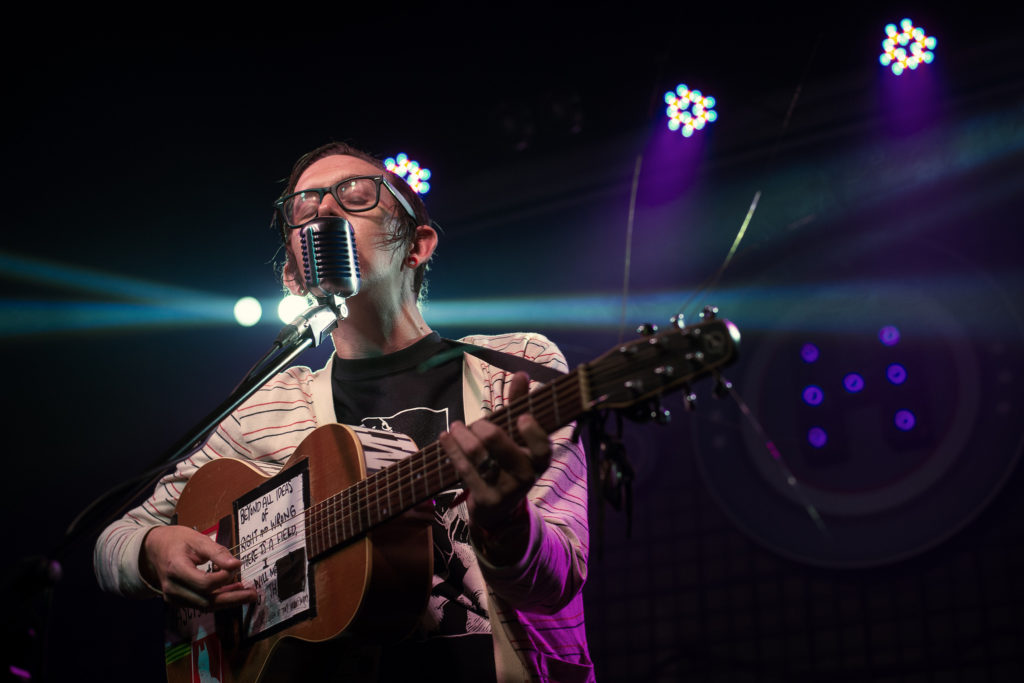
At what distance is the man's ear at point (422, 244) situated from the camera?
8.63 feet

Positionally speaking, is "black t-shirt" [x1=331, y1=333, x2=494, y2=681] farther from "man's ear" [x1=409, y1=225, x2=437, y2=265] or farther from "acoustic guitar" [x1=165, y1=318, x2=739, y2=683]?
"man's ear" [x1=409, y1=225, x2=437, y2=265]

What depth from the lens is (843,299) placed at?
12.1ft

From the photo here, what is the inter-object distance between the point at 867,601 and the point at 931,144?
5.88 feet

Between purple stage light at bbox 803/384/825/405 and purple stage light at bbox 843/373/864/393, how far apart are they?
0.32 feet

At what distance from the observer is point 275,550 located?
2033 millimetres

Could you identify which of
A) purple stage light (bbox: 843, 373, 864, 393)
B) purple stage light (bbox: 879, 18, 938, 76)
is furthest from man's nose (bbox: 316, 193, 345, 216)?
purple stage light (bbox: 879, 18, 938, 76)

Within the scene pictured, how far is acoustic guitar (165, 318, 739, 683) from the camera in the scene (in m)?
1.47

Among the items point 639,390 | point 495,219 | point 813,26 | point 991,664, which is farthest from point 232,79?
point 991,664

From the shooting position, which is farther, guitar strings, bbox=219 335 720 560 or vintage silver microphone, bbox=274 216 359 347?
vintage silver microphone, bbox=274 216 359 347

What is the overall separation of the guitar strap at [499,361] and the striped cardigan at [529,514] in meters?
0.03

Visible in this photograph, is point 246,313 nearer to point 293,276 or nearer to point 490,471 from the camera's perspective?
point 293,276

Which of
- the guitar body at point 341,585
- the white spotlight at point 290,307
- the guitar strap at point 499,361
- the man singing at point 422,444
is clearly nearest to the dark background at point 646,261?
the white spotlight at point 290,307

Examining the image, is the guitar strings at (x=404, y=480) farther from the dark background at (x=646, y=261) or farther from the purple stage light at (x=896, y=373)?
the purple stage light at (x=896, y=373)

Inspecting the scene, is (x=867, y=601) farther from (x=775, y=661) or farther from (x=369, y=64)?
(x=369, y=64)
